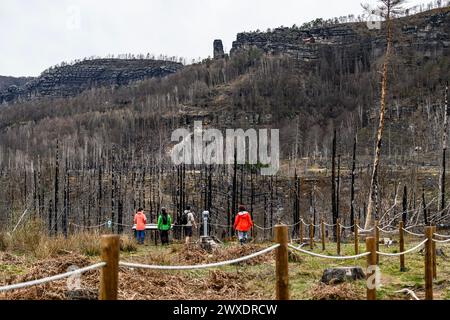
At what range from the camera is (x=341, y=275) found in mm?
8320

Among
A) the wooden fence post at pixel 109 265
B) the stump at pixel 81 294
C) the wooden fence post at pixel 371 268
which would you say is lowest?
the stump at pixel 81 294

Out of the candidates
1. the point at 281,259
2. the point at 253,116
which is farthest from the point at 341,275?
the point at 253,116

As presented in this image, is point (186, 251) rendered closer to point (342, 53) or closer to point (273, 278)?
point (273, 278)

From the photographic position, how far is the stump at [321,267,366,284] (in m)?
8.27

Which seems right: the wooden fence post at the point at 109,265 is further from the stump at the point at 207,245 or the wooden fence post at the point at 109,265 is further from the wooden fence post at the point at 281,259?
the stump at the point at 207,245

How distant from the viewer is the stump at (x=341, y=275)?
8.27m

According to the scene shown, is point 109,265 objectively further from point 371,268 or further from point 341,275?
point 341,275

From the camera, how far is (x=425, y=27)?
134375mm

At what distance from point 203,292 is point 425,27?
14202cm

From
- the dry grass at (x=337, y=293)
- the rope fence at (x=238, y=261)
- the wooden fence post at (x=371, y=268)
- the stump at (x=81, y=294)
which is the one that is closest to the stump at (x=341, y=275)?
the dry grass at (x=337, y=293)

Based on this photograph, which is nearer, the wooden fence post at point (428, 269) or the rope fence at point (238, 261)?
the rope fence at point (238, 261)

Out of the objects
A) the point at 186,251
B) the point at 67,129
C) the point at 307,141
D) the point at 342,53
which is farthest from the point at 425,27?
the point at 186,251

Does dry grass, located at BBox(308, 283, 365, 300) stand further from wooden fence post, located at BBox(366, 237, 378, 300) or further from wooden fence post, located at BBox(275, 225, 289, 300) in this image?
wooden fence post, located at BBox(275, 225, 289, 300)

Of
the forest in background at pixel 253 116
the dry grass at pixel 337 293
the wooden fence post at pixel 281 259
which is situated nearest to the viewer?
A: the wooden fence post at pixel 281 259
